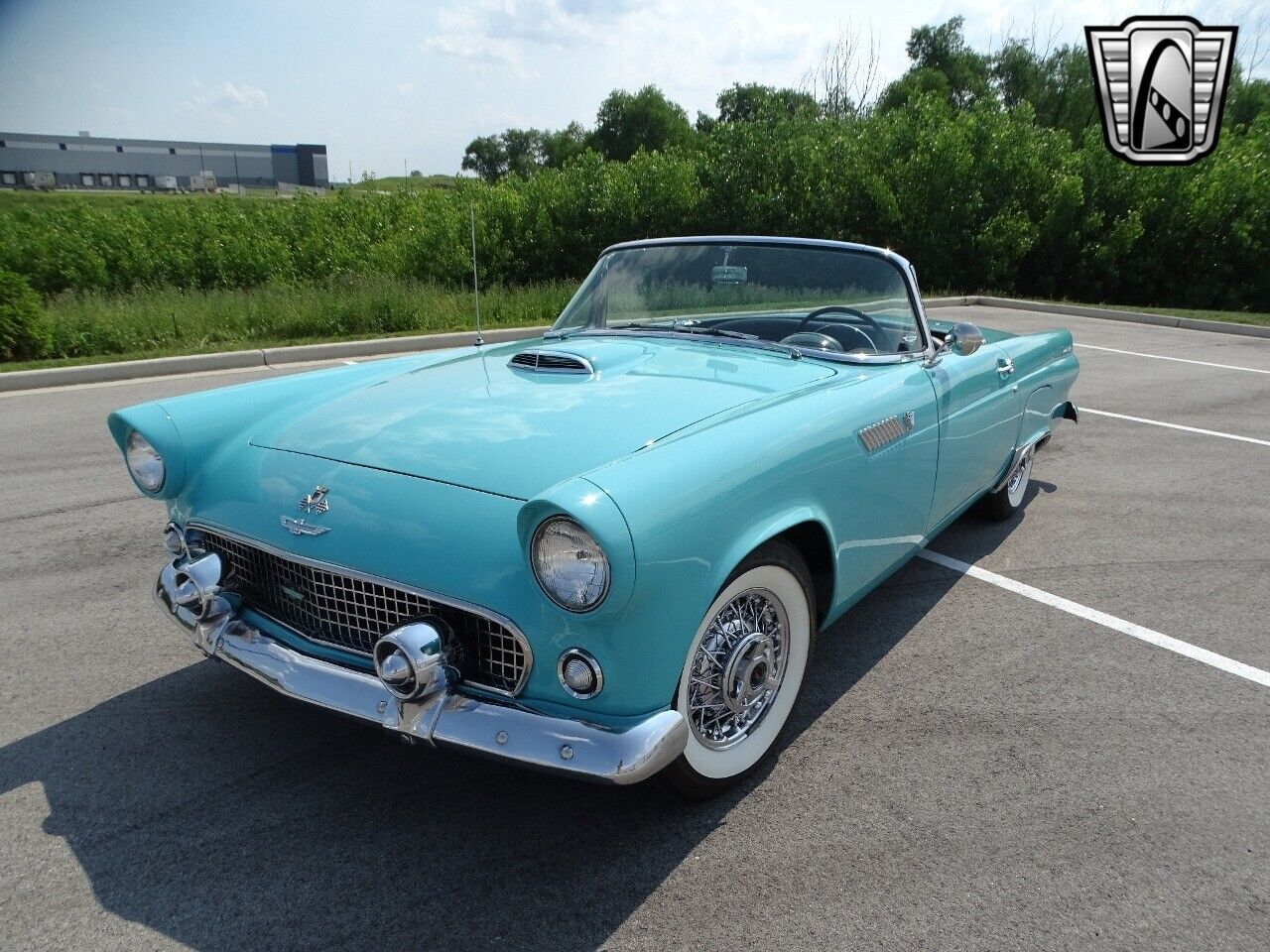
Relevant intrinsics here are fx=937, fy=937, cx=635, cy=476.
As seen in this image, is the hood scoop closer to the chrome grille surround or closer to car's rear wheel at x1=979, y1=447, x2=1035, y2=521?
the chrome grille surround

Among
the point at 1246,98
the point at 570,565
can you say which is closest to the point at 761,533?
the point at 570,565

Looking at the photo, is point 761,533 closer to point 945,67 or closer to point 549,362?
point 549,362

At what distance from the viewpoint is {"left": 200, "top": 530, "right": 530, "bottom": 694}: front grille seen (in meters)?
2.22

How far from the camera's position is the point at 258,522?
2523 mm

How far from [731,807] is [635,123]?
7704cm

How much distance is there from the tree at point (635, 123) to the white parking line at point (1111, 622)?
72.1 m

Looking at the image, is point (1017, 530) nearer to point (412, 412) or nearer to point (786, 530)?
point (786, 530)

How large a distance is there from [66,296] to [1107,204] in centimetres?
1929

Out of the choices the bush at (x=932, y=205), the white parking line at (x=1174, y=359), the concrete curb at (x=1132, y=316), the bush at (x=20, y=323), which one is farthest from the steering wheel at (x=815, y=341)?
the bush at (x=932, y=205)

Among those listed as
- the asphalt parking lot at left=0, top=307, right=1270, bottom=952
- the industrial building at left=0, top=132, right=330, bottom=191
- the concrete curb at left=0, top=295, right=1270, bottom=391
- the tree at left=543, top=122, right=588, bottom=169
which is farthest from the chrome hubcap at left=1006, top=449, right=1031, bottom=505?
the industrial building at left=0, top=132, right=330, bottom=191

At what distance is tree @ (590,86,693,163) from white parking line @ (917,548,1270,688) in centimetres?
7206

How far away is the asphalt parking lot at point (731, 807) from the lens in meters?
2.11

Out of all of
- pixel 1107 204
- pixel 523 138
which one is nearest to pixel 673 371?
pixel 1107 204

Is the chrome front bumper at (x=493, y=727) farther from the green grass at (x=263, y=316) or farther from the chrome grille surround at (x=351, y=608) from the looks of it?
the green grass at (x=263, y=316)
